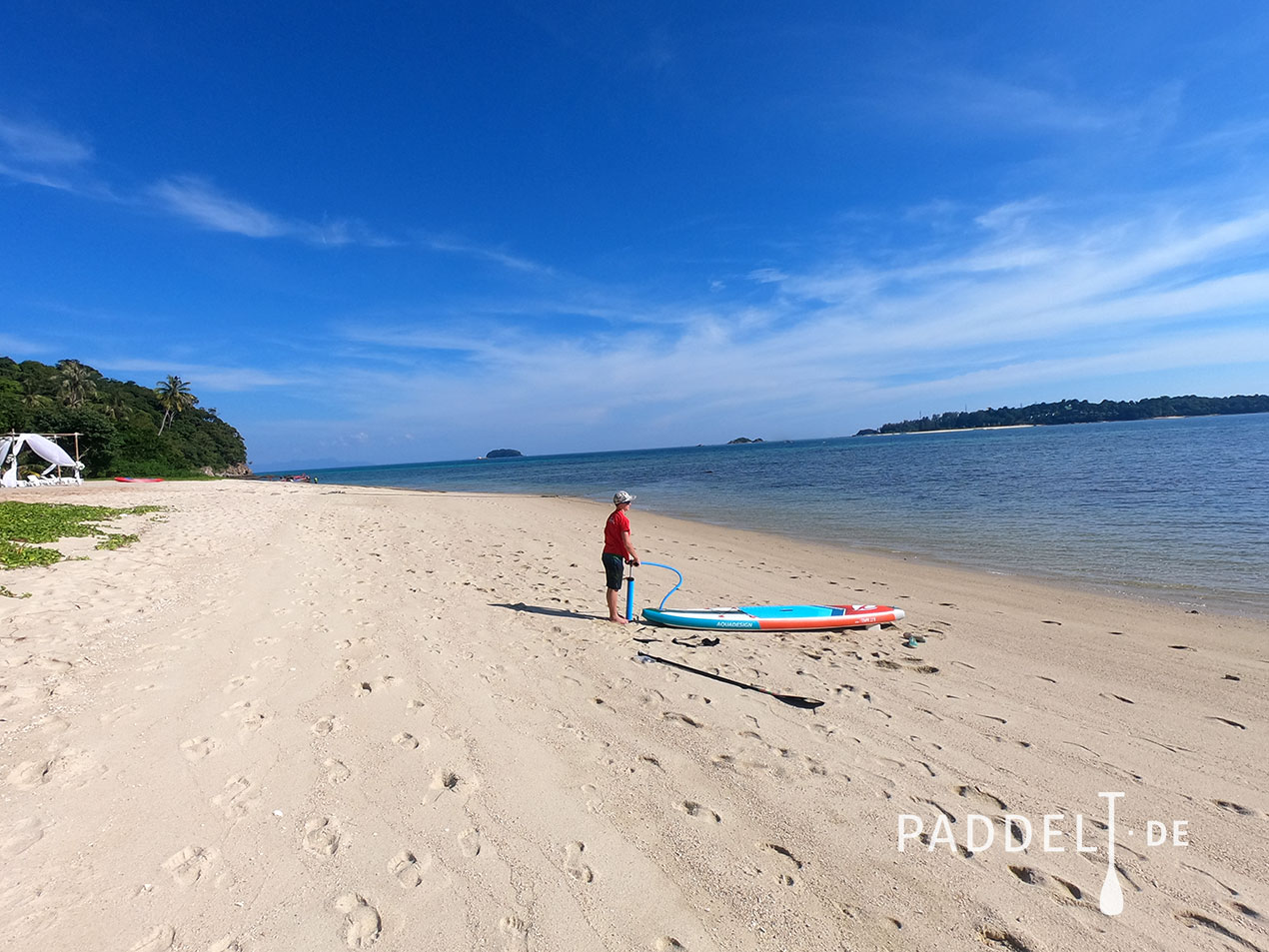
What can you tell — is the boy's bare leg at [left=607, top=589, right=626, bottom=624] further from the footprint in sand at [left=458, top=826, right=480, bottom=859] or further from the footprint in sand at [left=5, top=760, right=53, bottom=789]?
the footprint in sand at [left=5, top=760, right=53, bottom=789]

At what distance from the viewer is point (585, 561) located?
40.8 feet

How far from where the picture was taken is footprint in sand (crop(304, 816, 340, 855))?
10.5ft

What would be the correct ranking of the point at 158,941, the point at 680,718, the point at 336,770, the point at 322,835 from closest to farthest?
1. the point at 158,941
2. the point at 322,835
3. the point at 336,770
4. the point at 680,718

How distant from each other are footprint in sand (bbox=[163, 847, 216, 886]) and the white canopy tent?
33064 mm

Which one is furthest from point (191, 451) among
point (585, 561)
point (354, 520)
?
point (585, 561)

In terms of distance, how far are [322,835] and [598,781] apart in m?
1.76

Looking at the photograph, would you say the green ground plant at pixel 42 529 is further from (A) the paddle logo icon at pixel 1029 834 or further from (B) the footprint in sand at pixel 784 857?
(A) the paddle logo icon at pixel 1029 834

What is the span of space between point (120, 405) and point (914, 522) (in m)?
76.8

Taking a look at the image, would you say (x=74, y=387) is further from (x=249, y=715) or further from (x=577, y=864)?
(x=577, y=864)

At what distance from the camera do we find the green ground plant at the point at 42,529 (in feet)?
28.2

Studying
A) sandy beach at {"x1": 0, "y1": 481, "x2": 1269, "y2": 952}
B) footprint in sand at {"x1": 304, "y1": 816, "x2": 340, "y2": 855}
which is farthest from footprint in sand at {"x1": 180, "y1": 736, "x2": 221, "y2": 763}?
footprint in sand at {"x1": 304, "y1": 816, "x2": 340, "y2": 855}

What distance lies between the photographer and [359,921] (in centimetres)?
273

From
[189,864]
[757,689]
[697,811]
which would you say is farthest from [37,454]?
[697,811]

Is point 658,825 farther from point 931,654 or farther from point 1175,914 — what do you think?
point 931,654
